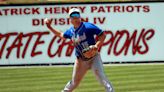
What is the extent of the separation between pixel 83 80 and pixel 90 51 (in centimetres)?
537

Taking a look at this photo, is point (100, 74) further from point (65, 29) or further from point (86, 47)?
point (65, 29)

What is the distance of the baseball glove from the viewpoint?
32.9ft

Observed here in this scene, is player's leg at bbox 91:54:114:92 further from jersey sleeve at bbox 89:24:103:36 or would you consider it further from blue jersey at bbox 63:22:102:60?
jersey sleeve at bbox 89:24:103:36

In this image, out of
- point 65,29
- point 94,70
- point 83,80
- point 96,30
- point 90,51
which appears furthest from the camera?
point 65,29

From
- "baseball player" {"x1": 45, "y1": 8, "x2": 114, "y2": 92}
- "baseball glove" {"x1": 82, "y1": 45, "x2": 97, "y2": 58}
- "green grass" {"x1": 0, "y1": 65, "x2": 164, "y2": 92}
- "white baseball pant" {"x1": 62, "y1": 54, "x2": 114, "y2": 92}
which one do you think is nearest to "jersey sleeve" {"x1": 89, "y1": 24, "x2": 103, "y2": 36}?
"baseball player" {"x1": 45, "y1": 8, "x2": 114, "y2": 92}

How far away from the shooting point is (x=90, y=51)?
10133 mm

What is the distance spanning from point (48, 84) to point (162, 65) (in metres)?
5.74

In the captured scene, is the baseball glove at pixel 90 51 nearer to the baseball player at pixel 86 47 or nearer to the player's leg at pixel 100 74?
the baseball player at pixel 86 47

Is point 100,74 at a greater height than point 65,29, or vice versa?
point 65,29

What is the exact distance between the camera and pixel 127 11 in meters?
19.9

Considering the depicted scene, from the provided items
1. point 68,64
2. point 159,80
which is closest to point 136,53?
point 68,64

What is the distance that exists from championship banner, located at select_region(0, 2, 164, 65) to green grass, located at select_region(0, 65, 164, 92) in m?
0.93

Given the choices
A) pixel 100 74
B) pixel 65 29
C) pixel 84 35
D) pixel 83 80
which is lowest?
pixel 83 80

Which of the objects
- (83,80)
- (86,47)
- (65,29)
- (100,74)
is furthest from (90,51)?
(65,29)
